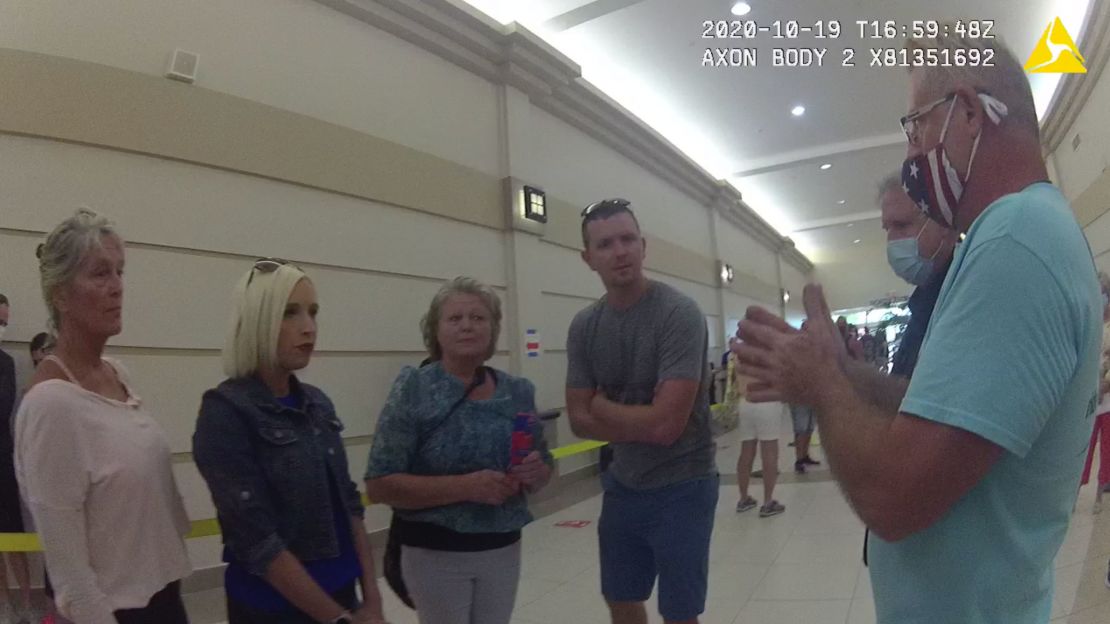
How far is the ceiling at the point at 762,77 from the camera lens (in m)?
6.41

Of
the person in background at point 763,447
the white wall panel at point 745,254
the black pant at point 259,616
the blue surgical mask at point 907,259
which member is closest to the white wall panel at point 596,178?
the white wall panel at point 745,254

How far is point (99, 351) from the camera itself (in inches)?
62.5

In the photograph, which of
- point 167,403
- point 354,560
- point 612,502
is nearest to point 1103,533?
point 612,502

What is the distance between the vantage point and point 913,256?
1987 mm

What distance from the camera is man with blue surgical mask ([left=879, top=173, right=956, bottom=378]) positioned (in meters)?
1.23

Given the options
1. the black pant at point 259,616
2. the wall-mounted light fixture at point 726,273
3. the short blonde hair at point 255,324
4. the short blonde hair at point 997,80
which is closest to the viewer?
the short blonde hair at point 997,80

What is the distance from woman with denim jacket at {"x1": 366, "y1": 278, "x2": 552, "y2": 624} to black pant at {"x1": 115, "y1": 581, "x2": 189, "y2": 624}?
513 mm

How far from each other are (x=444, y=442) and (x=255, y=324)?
586 millimetres

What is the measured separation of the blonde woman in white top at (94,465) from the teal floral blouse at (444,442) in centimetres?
53

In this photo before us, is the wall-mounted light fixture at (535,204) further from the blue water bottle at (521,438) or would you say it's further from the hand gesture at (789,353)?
the hand gesture at (789,353)

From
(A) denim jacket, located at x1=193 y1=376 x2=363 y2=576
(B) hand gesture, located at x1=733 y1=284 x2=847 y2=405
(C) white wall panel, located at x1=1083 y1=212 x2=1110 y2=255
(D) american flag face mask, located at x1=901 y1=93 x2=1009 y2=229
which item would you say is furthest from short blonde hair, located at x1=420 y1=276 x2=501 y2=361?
(C) white wall panel, located at x1=1083 y1=212 x2=1110 y2=255

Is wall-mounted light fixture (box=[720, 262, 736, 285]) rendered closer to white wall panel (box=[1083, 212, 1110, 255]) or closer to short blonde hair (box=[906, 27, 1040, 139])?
white wall panel (box=[1083, 212, 1110, 255])

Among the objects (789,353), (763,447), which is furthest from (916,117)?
(763,447)

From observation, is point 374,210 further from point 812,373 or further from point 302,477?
point 812,373
